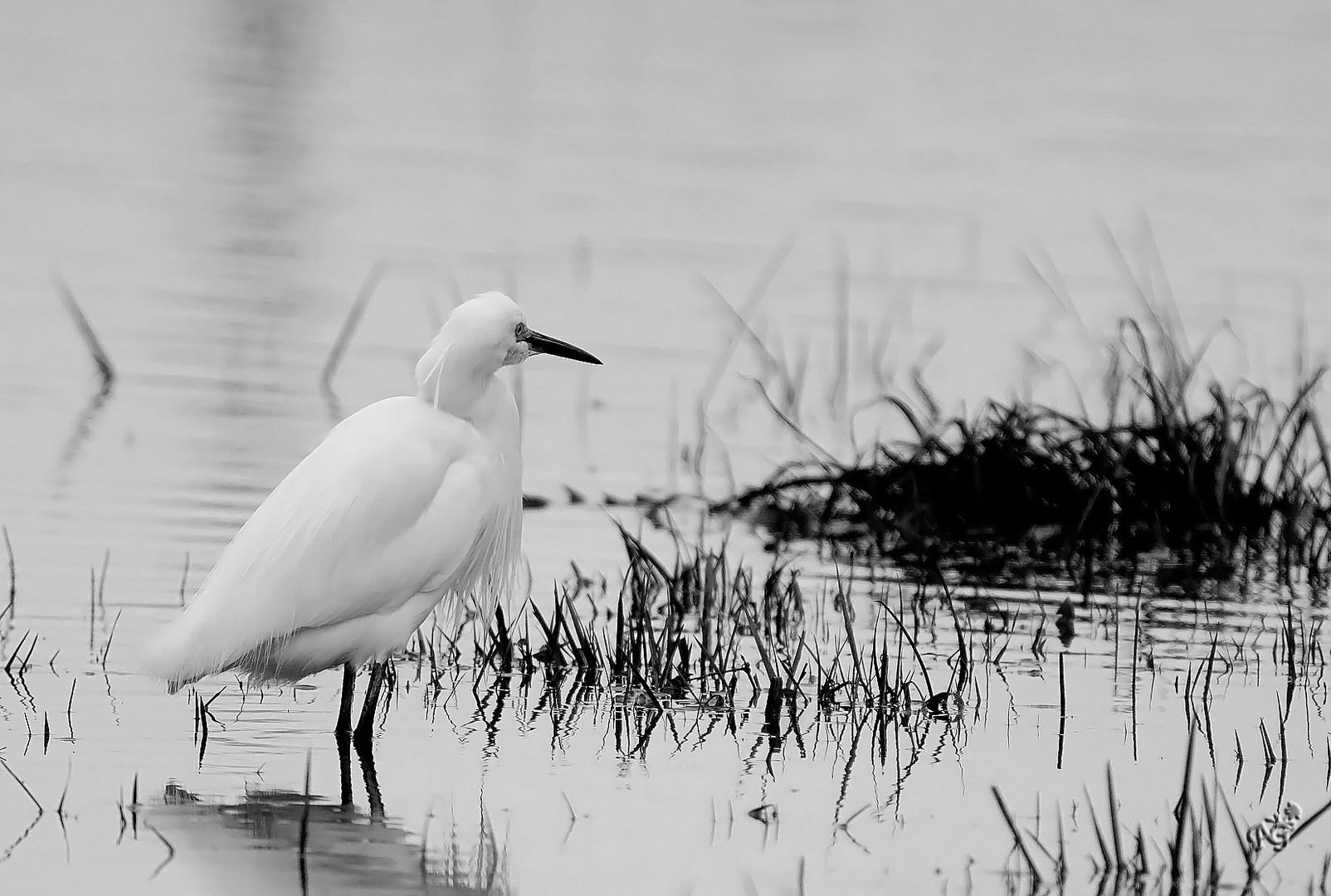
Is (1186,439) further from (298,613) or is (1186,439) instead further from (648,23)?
(648,23)

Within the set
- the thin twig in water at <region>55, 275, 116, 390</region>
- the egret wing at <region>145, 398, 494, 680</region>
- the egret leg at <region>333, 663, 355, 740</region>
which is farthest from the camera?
the thin twig in water at <region>55, 275, 116, 390</region>

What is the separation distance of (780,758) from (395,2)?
920 inches

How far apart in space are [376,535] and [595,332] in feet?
A: 19.0

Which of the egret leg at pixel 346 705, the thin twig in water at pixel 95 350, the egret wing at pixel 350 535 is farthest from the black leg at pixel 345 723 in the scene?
the thin twig in water at pixel 95 350

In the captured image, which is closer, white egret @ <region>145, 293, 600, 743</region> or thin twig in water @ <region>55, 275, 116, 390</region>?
white egret @ <region>145, 293, 600, 743</region>

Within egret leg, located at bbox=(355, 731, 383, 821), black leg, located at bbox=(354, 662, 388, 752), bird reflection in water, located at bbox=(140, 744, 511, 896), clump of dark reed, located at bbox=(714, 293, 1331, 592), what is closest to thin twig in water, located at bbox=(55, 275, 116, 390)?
clump of dark reed, located at bbox=(714, 293, 1331, 592)

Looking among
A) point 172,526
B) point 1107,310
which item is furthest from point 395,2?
point 172,526

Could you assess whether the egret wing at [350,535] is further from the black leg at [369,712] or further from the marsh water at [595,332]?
the marsh water at [595,332]

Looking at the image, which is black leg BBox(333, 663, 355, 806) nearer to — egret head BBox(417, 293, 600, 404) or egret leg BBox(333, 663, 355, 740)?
egret leg BBox(333, 663, 355, 740)

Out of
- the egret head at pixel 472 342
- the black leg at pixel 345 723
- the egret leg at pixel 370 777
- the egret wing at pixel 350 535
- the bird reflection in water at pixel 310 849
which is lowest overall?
the bird reflection in water at pixel 310 849

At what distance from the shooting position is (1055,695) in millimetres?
6266

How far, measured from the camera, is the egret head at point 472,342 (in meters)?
5.93

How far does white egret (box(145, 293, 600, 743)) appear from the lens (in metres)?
5.48

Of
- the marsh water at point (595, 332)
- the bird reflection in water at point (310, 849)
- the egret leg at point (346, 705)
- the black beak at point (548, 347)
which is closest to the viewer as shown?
the bird reflection in water at point (310, 849)
